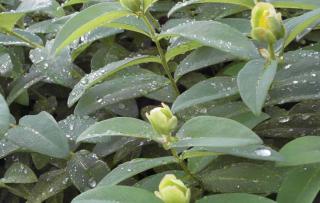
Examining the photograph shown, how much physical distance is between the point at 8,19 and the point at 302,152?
649 millimetres

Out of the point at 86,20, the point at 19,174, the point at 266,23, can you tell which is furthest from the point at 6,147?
the point at 266,23

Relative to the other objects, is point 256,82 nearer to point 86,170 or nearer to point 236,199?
point 236,199

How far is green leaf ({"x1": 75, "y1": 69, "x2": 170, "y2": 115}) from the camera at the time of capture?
1.03m

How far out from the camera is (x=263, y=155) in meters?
0.74

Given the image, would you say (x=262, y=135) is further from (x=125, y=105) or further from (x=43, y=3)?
(x=43, y=3)

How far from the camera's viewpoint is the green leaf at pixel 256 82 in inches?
29.2

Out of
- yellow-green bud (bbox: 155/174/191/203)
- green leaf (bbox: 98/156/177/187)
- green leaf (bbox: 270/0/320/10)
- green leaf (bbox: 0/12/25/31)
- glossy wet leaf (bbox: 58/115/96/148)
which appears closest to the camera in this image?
yellow-green bud (bbox: 155/174/191/203)

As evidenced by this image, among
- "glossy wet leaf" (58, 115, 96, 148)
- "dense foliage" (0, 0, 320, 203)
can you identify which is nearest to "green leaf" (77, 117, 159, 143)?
"dense foliage" (0, 0, 320, 203)

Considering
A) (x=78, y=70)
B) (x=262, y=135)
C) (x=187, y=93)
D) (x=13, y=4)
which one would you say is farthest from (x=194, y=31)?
(x=13, y=4)

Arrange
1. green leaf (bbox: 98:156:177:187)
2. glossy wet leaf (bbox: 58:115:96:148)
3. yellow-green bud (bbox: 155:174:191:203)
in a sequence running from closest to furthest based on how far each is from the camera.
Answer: yellow-green bud (bbox: 155:174:191:203), green leaf (bbox: 98:156:177:187), glossy wet leaf (bbox: 58:115:96:148)

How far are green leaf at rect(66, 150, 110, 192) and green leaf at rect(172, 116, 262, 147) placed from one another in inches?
9.9

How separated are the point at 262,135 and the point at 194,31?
0.19m

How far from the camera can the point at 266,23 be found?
80 centimetres

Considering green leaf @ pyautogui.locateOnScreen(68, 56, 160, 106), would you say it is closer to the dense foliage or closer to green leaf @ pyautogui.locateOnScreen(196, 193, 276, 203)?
the dense foliage
